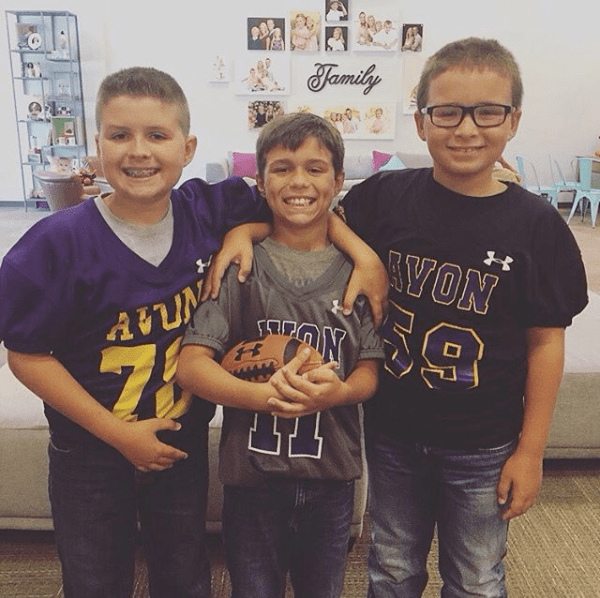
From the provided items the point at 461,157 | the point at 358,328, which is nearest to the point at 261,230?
the point at 358,328

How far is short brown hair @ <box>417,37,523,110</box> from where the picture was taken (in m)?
1.08

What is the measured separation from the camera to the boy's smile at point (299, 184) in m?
1.16

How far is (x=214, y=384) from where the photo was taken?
106 centimetres

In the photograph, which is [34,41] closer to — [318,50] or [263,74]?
[263,74]

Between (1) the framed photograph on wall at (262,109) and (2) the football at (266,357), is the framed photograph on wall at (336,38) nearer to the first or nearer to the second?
(1) the framed photograph on wall at (262,109)

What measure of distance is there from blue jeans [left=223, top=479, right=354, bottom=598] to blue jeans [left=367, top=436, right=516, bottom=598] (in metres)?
0.11

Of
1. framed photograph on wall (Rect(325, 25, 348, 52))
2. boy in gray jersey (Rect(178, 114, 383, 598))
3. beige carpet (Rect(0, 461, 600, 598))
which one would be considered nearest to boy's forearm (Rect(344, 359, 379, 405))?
boy in gray jersey (Rect(178, 114, 383, 598))

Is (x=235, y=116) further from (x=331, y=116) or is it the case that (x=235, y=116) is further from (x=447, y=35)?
(x=447, y=35)

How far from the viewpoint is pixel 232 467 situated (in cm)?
112

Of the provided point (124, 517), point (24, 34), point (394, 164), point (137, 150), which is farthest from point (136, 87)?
point (24, 34)

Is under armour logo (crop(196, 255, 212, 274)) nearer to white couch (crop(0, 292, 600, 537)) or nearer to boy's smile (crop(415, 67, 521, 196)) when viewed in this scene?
boy's smile (crop(415, 67, 521, 196))

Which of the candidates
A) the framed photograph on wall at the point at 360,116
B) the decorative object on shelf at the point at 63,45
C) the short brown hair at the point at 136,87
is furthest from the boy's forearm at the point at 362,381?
the decorative object on shelf at the point at 63,45

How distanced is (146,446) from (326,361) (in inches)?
14.1

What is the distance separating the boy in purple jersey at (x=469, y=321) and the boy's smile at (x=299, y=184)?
144mm
